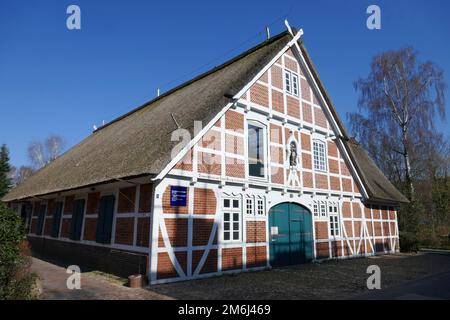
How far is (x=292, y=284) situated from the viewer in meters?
8.84

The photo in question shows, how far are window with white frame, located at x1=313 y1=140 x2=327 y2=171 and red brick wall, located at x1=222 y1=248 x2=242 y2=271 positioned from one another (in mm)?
6126

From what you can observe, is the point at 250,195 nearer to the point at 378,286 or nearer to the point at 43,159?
the point at 378,286

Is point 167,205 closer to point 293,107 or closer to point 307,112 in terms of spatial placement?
point 293,107

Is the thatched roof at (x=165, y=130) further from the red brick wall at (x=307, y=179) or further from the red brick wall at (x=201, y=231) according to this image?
the red brick wall at (x=307, y=179)

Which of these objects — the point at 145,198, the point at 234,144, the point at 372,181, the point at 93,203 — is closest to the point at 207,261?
the point at 145,198

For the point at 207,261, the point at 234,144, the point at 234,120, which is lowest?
the point at 207,261

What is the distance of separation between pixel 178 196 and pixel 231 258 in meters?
2.83

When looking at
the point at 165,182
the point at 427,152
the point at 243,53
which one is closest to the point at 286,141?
the point at 243,53

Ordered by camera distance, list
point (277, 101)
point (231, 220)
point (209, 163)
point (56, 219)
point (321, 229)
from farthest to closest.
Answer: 1. point (56, 219)
2. point (321, 229)
3. point (277, 101)
4. point (231, 220)
5. point (209, 163)

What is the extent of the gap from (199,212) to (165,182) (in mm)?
1469

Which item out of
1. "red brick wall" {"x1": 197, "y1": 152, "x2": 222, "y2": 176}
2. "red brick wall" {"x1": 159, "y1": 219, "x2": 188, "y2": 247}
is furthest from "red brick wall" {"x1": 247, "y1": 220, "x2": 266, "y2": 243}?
"red brick wall" {"x1": 159, "y1": 219, "x2": 188, "y2": 247}

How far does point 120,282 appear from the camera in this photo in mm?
8953

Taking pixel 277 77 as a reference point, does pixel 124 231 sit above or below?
below
